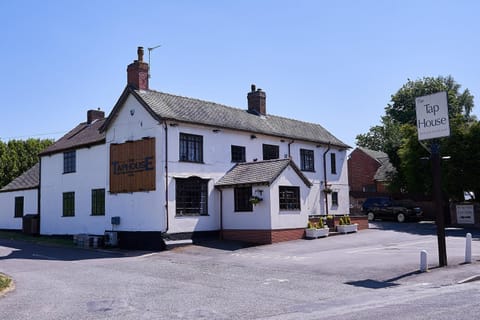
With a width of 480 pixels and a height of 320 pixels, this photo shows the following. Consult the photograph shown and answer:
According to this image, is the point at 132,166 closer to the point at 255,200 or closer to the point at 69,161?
the point at 255,200

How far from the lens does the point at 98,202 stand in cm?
2753

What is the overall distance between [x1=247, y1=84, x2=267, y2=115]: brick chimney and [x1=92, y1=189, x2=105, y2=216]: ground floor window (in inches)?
430

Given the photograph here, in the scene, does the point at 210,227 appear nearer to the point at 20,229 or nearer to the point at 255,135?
the point at 255,135

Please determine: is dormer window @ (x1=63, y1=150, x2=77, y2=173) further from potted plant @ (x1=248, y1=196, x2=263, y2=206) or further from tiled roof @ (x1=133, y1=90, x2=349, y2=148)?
potted plant @ (x1=248, y1=196, x2=263, y2=206)

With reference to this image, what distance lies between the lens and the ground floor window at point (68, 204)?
29.6m

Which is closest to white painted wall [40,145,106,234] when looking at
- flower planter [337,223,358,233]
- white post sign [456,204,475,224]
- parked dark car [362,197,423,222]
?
flower planter [337,223,358,233]

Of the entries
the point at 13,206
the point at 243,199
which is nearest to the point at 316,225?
the point at 243,199

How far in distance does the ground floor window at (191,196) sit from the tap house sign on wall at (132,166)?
138cm

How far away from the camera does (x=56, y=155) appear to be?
3169cm

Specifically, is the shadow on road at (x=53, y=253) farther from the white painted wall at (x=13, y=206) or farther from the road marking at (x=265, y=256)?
the white painted wall at (x=13, y=206)

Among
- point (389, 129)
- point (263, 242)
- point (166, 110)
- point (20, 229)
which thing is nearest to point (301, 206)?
point (263, 242)

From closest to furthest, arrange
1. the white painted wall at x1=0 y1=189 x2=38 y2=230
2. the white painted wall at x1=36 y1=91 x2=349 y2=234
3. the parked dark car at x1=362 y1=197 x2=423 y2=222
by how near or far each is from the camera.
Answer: the white painted wall at x1=36 y1=91 x2=349 y2=234
the white painted wall at x1=0 y1=189 x2=38 y2=230
the parked dark car at x1=362 y1=197 x2=423 y2=222

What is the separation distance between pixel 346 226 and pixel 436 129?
40.3 ft

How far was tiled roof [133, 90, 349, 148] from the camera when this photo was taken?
82.1 feet
